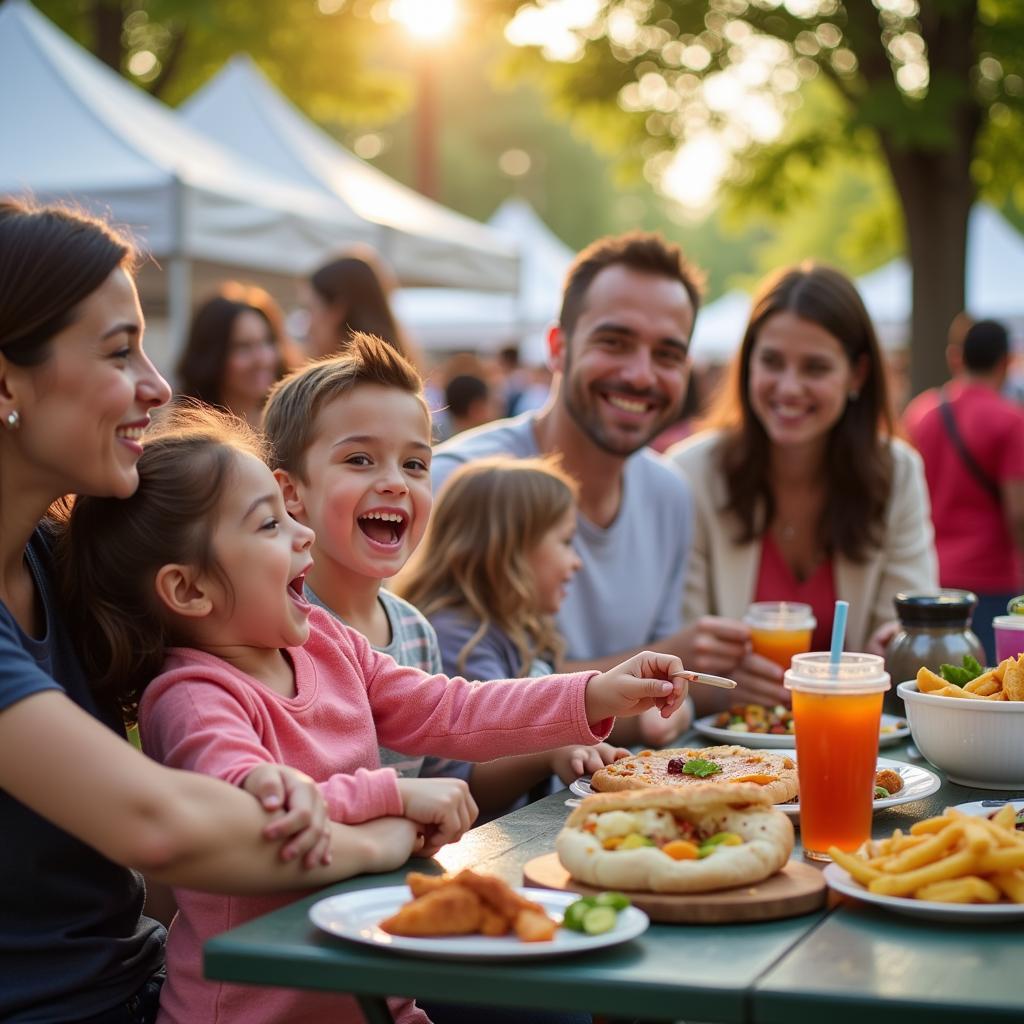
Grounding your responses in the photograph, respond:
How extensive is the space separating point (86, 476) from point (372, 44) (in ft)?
49.5

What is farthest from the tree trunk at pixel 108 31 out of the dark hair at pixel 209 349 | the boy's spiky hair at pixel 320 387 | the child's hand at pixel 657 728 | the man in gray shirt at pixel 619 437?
the child's hand at pixel 657 728

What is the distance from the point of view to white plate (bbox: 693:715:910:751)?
9.32ft

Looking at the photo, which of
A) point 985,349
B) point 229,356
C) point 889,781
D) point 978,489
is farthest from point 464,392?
point 889,781

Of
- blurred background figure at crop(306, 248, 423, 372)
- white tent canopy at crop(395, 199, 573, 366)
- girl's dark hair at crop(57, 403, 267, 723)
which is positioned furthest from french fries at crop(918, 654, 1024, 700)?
white tent canopy at crop(395, 199, 573, 366)

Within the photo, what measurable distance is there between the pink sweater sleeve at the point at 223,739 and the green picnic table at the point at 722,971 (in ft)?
0.67

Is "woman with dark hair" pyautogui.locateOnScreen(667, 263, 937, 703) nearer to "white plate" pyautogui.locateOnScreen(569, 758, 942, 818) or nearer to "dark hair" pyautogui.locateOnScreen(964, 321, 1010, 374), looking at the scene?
"white plate" pyautogui.locateOnScreen(569, 758, 942, 818)

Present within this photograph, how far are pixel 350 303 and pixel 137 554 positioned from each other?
3719mm

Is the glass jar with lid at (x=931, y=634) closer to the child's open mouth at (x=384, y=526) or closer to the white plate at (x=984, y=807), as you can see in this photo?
the white plate at (x=984, y=807)

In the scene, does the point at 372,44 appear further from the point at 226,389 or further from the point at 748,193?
the point at 226,389

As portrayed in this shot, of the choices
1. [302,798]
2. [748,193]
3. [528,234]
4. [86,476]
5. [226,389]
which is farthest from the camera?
[528,234]

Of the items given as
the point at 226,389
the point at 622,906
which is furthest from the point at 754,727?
the point at 226,389

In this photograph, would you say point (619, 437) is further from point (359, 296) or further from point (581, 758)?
point (359, 296)

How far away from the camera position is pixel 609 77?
11891 mm

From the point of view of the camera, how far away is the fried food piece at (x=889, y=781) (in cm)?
232
